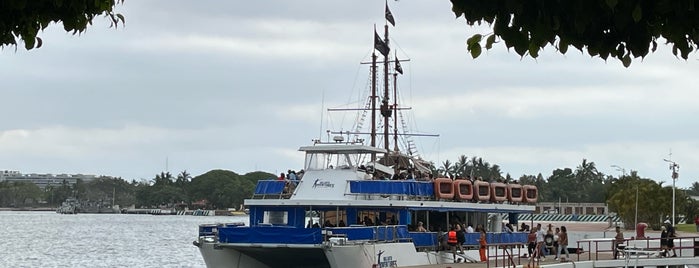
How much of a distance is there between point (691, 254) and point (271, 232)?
1139 centimetres

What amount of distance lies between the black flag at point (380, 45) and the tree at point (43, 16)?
105ft

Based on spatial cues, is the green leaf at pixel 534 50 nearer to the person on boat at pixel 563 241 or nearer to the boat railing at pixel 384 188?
the person on boat at pixel 563 241

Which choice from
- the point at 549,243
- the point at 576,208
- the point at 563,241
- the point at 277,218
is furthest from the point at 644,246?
the point at 576,208

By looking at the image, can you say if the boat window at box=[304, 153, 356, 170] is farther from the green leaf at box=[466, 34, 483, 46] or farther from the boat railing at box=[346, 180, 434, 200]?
the green leaf at box=[466, 34, 483, 46]

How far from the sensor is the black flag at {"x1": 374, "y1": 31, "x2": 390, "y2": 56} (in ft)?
137

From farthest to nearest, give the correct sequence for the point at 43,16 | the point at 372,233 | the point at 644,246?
the point at 644,246 → the point at 372,233 → the point at 43,16

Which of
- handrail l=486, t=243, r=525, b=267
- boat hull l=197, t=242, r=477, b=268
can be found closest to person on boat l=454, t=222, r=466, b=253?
boat hull l=197, t=242, r=477, b=268

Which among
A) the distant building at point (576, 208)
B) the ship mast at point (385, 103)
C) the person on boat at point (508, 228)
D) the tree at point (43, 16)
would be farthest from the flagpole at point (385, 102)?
the distant building at point (576, 208)

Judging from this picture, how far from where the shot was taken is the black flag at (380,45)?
41609 millimetres

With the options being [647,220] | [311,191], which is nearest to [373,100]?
[311,191]

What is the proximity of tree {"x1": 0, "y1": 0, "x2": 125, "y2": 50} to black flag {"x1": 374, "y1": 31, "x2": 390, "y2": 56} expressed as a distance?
32.0 metres

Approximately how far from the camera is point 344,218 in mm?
33656

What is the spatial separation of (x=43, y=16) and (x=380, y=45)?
107 feet

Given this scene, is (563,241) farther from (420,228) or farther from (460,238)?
(420,228)
